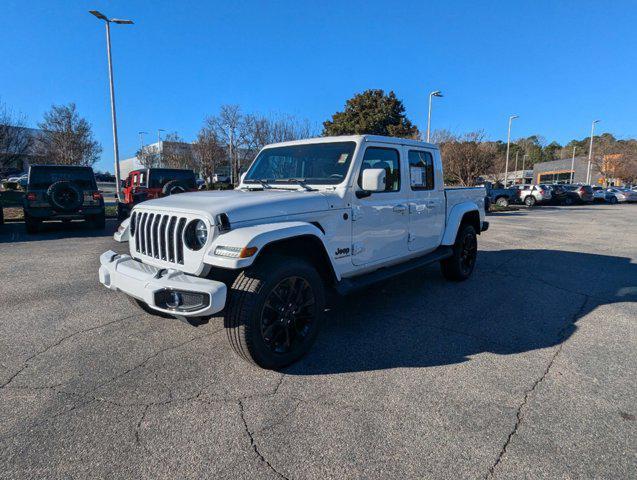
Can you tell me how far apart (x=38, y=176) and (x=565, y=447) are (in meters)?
12.9

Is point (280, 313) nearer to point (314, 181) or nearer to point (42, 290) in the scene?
point (314, 181)

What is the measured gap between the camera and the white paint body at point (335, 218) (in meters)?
2.97

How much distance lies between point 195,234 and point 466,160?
957 inches

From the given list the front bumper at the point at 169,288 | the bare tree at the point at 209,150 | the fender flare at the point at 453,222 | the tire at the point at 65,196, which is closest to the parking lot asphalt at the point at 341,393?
the front bumper at the point at 169,288

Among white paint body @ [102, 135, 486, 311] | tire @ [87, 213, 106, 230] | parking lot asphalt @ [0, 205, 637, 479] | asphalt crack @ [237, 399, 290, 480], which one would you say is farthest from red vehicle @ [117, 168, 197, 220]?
asphalt crack @ [237, 399, 290, 480]

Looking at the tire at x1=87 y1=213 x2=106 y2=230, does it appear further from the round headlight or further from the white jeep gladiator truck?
the round headlight

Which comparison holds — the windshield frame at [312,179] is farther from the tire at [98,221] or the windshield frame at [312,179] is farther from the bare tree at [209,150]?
the bare tree at [209,150]

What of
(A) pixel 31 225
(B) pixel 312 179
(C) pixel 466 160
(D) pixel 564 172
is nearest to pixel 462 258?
(B) pixel 312 179

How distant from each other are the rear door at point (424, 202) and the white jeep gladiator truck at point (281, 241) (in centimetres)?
3

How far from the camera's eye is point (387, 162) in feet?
14.6

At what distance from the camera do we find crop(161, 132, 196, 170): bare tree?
34250mm

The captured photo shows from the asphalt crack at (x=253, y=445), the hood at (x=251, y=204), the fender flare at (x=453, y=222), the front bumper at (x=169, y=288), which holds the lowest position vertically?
the asphalt crack at (x=253, y=445)

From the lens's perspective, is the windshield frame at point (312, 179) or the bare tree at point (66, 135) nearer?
the windshield frame at point (312, 179)

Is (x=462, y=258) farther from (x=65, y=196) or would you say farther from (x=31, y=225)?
(x=31, y=225)
